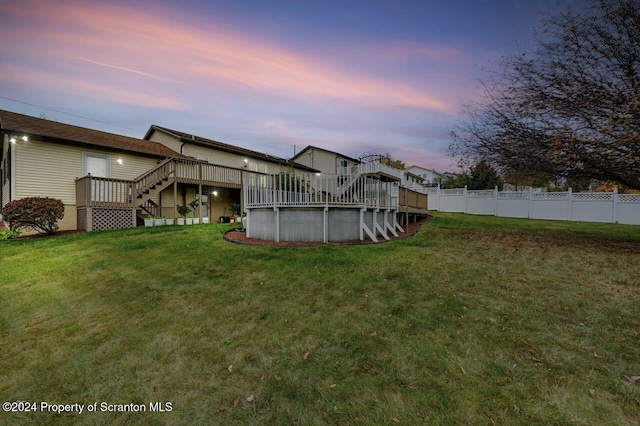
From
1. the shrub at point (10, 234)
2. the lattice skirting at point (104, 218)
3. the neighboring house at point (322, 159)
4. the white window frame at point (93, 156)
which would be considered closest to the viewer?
the shrub at point (10, 234)

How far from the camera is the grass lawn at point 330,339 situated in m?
2.17

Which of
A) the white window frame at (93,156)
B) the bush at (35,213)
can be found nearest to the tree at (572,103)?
the bush at (35,213)

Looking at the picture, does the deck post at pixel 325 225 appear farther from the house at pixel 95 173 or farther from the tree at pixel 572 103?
the tree at pixel 572 103

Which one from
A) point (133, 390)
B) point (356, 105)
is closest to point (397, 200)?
point (356, 105)

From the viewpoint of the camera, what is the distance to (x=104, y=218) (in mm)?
11523

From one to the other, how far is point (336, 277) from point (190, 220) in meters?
11.2

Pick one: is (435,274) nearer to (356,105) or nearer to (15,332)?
(15,332)

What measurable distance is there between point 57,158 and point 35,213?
322cm

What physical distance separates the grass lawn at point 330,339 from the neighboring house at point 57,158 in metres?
7.36

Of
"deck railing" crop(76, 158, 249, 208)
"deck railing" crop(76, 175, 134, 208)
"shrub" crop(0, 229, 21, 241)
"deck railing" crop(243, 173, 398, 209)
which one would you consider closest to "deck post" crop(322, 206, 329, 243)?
"deck railing" crop(243, 173, 398, 209)

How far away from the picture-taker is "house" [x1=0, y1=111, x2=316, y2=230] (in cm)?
1105

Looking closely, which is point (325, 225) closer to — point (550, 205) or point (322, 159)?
point (550, 205)

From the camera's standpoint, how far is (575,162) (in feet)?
22.6

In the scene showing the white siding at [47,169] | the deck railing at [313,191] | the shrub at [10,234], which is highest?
the white siding at [47,169]
